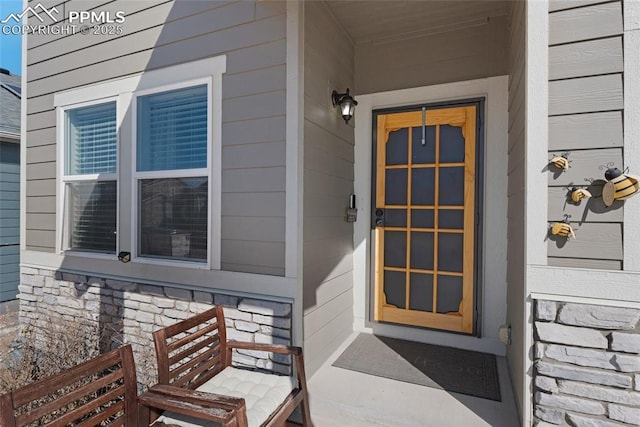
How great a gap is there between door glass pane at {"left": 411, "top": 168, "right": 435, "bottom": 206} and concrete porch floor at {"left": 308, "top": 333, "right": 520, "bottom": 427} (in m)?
1.52

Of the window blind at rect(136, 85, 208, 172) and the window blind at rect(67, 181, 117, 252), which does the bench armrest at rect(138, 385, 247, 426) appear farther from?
the window blind at rect(67, 181, 117, 252)

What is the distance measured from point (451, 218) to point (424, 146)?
A: 0.71 m

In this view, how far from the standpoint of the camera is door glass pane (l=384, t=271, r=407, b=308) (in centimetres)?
322

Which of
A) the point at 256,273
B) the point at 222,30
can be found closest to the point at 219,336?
the point at 256,273

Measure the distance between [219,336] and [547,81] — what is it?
7.46 feet

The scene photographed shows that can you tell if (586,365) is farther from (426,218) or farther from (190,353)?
(190,353)

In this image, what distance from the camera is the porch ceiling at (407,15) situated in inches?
105

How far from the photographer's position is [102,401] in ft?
4.74

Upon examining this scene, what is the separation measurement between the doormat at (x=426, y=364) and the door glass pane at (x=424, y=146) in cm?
169

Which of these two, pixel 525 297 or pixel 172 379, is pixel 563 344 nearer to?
pixel 525 297

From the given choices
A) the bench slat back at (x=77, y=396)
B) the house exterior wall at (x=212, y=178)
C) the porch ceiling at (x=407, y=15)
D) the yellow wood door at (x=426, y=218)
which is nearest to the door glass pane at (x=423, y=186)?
the yellow wood door at (x=426, y=218)

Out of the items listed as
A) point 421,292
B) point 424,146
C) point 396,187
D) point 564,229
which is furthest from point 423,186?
point 564,229

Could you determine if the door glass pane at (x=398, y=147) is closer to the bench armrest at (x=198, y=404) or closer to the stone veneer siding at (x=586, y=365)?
the stone veneer siding at (x=586, y=365)

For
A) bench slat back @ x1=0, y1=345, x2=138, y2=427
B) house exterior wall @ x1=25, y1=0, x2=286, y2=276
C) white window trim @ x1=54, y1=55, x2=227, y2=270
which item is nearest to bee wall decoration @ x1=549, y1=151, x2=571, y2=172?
house exterior wall @ x1=25, y1=0, x2=286, y2=276
